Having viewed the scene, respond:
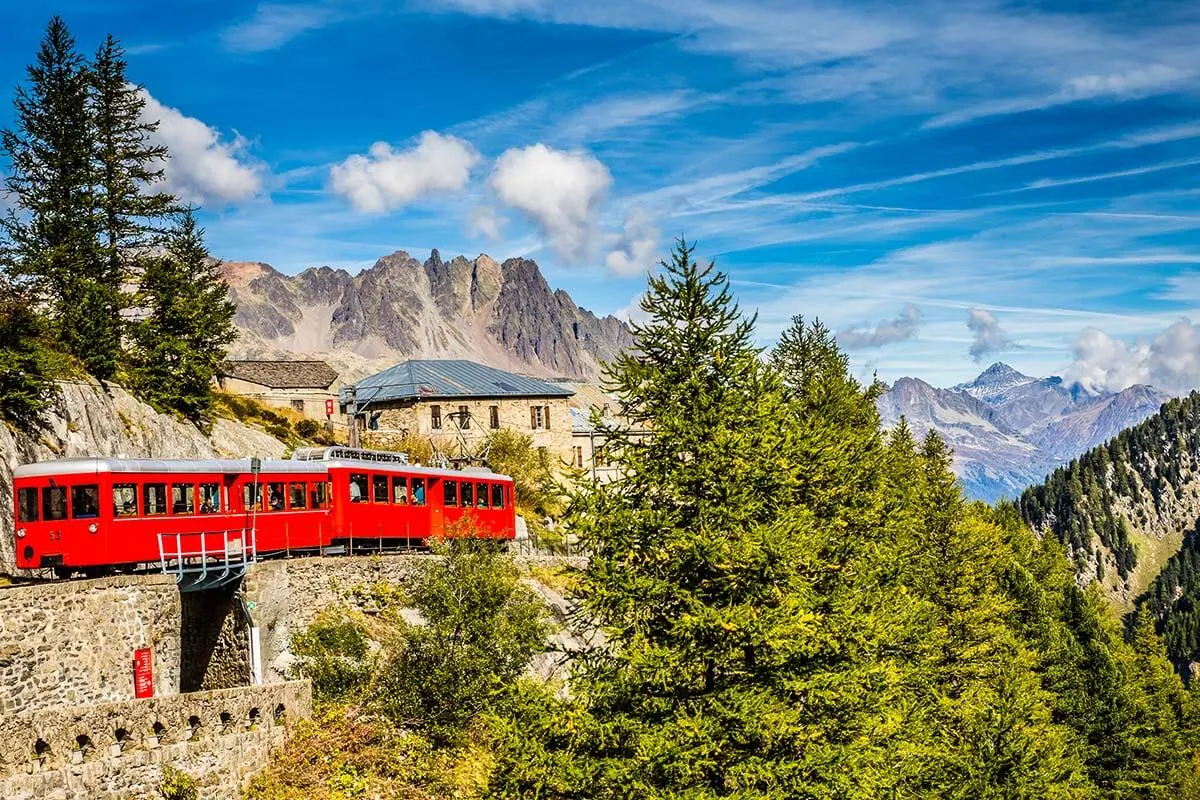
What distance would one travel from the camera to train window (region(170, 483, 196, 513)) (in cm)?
2322

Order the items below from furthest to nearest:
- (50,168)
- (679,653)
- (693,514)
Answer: (50,168)
(693,514)
(679,653)

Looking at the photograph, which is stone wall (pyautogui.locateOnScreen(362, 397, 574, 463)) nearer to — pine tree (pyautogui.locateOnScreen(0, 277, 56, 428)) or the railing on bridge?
pine tree (pyautogui.locateOnScreen(0, 277, 56, 428))

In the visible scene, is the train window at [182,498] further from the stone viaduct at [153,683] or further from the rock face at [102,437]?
the rock face at [102,437]

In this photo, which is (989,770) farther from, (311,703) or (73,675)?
(73,675)

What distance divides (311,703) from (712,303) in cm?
1207

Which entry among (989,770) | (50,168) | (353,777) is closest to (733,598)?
(353,777)

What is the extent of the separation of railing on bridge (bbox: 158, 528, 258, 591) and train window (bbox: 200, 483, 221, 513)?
604 mm

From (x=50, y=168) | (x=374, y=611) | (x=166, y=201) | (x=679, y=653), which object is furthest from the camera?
(x=166, y=201)

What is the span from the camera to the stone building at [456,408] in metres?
56.7

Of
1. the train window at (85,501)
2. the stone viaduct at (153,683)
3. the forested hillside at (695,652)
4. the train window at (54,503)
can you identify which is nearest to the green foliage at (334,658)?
the forested hillside at (695,652)

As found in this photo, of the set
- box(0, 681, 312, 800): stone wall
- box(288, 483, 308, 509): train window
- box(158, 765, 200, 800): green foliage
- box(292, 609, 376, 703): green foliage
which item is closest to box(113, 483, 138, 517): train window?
box(292, 609, 376, 703): green foliage

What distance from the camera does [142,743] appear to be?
15938 millimetres

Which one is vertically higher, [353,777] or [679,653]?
[679,653]

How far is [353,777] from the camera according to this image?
18953 mm
